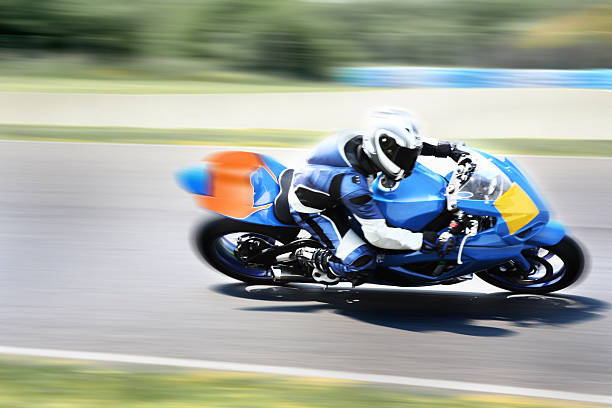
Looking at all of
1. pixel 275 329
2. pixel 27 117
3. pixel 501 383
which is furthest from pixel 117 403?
pixel 27 117

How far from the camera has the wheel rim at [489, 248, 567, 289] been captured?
5152 millimetres

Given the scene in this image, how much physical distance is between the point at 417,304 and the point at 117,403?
2285 millimetres

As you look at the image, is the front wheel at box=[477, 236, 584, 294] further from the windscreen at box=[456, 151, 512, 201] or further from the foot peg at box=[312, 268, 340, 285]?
the foot peg at box=[312, 268, 340, 285]

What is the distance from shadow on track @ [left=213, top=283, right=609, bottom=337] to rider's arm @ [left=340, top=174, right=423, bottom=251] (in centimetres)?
58

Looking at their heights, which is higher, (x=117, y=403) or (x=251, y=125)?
(x=251, y=125)

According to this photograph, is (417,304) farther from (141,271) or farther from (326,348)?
(141,271)

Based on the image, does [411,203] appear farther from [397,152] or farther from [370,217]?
[397,152]

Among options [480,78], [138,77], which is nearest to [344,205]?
[480,78]

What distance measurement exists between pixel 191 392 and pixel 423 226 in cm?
184

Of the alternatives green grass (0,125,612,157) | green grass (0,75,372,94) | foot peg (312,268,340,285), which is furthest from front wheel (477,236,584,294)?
green grass (0,75,372,94)

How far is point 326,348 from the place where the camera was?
464 cm

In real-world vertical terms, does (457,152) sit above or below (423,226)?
above

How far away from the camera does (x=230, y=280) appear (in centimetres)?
576

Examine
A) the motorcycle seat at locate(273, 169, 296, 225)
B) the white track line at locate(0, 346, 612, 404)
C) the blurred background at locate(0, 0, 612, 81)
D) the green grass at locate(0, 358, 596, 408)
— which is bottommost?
the green grass at locate(0, 358, 596, 408)
